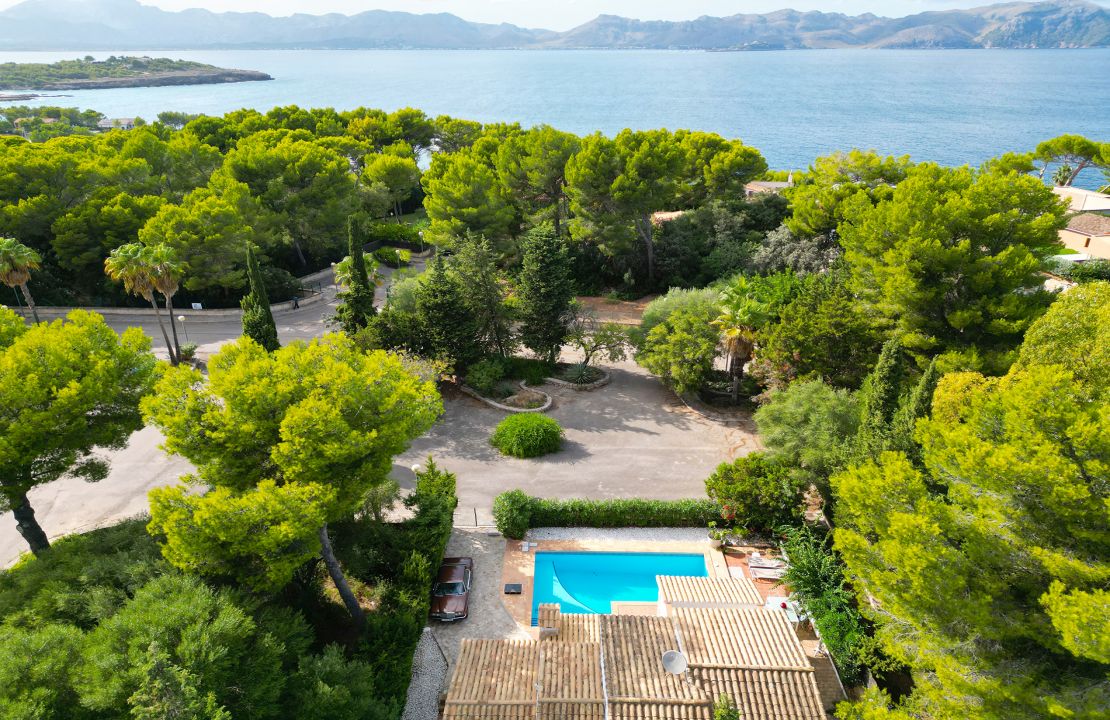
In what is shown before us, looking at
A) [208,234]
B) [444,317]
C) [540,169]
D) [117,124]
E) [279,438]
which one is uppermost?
[117,124]

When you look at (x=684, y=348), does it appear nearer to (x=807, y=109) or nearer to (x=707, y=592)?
(x=707, y=592)

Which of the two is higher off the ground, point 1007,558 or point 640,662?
point 1007,558

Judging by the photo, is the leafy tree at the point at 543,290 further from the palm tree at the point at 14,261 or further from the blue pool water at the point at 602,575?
the palm tree at the point at 14,261

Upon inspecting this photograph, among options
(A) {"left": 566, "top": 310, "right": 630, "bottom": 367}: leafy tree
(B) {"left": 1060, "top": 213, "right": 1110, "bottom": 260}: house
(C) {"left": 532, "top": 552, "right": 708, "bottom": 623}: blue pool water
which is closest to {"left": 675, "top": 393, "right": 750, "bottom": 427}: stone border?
(A) {"left": 566, "top": 310, "right": 630, "bottom": 367}: leafy tree

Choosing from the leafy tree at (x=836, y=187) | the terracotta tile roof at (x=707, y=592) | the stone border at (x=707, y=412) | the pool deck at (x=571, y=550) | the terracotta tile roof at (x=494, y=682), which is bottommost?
the pool deck at (x=571, y=550)

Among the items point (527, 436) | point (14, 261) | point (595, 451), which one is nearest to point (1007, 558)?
point (595, 451)

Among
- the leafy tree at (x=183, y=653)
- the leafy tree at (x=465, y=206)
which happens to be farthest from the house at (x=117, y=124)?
the leafy tree at (x=183, y=653)

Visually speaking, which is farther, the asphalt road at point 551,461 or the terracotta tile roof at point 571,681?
the asphalt road at point 551,461
